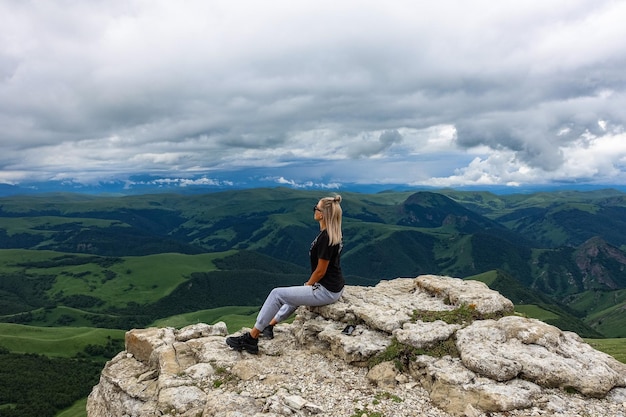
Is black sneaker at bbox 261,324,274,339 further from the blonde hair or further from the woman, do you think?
the blonde hair

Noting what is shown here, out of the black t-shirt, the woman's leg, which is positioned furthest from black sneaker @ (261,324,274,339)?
the black t-shirt

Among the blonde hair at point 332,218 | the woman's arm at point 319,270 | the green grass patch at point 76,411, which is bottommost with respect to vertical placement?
the green grass patch at point 76,411

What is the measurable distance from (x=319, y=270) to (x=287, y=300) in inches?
101

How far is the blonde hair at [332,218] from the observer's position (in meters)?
18.2

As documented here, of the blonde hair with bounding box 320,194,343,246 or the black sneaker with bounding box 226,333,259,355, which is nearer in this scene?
the blonde hair with bounding box 320,194,343,246

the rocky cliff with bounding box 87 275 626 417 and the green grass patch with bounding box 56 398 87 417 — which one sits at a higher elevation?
the rocky cliff with bounding box 87 275 626 417

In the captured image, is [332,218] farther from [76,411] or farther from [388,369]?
[76,411]

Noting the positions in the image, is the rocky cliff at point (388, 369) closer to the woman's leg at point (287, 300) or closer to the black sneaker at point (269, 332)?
the black sneaker at point (269, 332)

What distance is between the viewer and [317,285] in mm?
19938

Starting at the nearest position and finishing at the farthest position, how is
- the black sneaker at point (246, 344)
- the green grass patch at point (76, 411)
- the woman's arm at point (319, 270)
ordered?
the woman's arm at point (319, 270) → the black sneaker at point (246, 344) → the green grass patch at point (76, 411)

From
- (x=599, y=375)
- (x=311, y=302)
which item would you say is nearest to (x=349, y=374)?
(x=311, y=302)

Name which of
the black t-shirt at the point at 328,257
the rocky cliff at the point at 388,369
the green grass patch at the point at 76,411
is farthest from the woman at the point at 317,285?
the green grass patch at the point at 76,411

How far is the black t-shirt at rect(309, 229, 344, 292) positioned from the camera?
18.2 metres

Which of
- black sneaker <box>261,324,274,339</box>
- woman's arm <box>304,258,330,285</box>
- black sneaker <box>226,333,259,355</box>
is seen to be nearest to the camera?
woman's arm <box>304,258,330,285</box>
